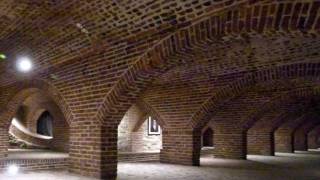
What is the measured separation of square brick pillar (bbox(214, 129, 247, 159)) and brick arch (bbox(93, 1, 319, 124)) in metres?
7.22

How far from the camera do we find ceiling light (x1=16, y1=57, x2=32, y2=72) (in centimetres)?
896

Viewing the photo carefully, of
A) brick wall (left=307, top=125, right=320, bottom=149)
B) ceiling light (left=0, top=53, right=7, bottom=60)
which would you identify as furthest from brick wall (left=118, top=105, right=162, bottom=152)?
brick wall (left=307, top=125, right=320, bottom=149)

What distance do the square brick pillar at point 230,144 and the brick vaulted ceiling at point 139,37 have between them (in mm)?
5262

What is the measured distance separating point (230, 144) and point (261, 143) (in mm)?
4179

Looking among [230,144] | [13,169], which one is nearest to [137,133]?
[230,144]

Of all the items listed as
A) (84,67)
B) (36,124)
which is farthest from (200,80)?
(36,124)

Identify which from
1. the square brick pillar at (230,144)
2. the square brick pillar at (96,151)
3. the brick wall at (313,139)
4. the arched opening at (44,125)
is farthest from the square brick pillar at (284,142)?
the square brick pillar at (96,151)

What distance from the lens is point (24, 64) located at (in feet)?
30.3

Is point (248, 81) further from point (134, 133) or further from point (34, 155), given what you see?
point (134, 133)

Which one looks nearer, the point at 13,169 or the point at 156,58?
the point at 156,58

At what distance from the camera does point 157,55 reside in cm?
664

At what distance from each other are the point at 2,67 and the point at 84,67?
301cm

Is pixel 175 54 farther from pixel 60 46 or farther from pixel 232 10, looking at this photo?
pixel 60 46

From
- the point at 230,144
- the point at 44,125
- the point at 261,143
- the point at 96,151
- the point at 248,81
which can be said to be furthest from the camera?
the point at 44,125
